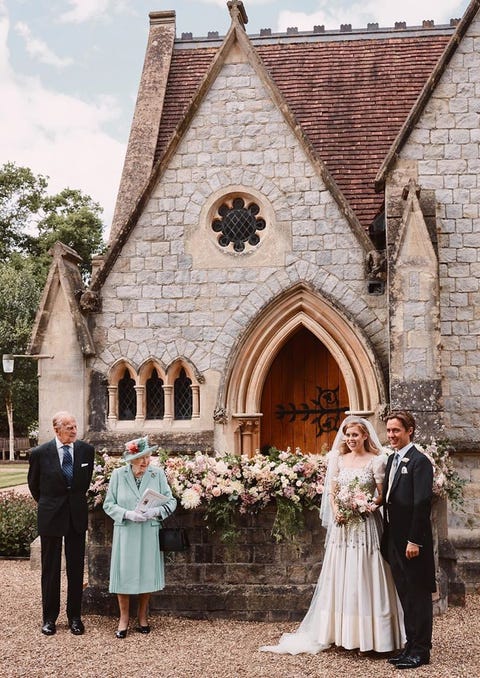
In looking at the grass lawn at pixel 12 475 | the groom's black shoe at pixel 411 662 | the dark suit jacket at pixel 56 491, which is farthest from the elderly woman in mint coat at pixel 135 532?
the grass lawn at pixel 12 475

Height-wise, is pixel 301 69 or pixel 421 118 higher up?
pixel 301 69

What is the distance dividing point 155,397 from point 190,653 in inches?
190

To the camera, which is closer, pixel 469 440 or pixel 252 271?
pixel 469 440

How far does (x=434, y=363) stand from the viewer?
9.06 meters

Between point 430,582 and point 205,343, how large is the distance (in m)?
5.20

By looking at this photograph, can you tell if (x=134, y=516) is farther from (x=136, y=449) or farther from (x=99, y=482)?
(x=99, y=482)

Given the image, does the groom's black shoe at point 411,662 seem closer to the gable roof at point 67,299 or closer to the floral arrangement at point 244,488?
the floral arrangement at point 244,488

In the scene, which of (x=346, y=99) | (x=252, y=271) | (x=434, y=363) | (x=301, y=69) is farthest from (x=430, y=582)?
(x=301, y=69)

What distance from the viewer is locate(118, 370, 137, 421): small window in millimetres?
11031

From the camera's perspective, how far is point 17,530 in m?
12.3

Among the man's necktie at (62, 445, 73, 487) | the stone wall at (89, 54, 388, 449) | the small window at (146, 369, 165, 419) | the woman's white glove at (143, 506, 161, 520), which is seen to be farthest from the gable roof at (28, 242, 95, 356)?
the woman's white glove at (143, 506, 161, 520)

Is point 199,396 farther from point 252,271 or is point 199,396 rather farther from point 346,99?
point 346,99

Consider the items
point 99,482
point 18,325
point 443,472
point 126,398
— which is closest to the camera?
point 99,482

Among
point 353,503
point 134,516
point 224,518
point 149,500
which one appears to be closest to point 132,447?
point 149,500
